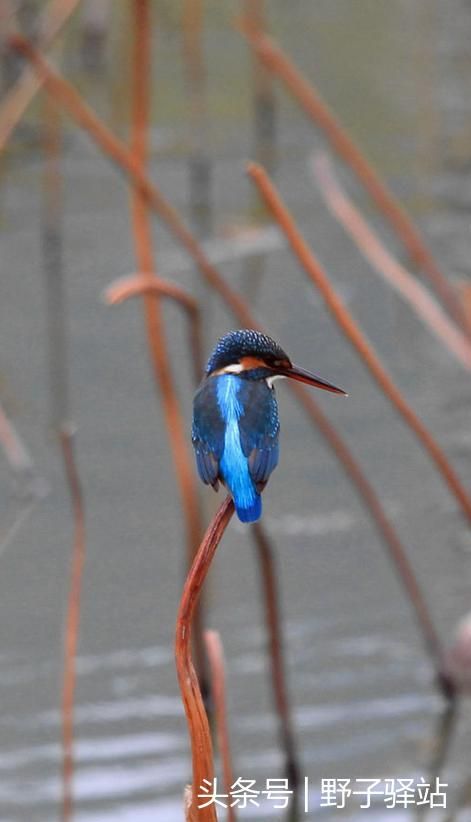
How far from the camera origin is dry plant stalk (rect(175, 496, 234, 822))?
168 cm

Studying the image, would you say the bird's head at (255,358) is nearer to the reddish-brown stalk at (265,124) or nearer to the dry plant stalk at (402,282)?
the dry plant stalk at (402,282)

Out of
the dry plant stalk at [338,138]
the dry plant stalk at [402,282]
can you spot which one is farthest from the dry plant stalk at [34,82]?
the dry plant stalk at [402,282]

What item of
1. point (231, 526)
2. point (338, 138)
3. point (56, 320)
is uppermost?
point (56, 320)

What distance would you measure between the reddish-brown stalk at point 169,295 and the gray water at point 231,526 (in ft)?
4.00

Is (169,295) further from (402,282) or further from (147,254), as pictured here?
(402,282)

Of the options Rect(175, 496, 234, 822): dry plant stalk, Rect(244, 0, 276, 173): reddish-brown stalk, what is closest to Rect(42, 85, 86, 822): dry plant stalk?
Rect(244, 0, 276, 173): reddish-brown stalk

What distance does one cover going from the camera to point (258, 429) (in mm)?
1836

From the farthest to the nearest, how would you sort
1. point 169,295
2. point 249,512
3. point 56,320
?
point 56,320 < point 169,295 < point 249,512

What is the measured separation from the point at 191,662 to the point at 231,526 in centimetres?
364

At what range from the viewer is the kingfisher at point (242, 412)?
182 centimetres

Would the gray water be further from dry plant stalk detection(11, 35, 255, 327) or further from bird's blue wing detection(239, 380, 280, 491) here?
bird's blue wing detection(239, 380, 280, 491)

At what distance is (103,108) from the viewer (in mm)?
10250

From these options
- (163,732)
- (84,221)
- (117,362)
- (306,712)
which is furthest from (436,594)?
(84,221)

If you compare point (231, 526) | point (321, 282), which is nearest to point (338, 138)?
point (321, 282)
